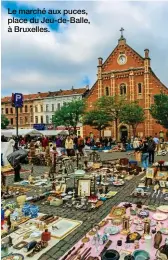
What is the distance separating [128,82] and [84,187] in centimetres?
3321

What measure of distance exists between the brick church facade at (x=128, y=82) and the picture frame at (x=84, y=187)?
30.3 m

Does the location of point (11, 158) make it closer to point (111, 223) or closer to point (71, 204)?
point (71, 204)

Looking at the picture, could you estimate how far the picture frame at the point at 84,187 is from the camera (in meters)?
8.54

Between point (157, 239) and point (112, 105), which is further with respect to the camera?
point (112, 105)

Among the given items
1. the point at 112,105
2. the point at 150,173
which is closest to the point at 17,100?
the point at 150,173

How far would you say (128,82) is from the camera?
39781 millimetres

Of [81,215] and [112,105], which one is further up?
[112,105]

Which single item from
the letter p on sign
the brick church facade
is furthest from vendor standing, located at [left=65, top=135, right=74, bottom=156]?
the brick church facade

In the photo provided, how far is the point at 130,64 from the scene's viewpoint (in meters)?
39.8

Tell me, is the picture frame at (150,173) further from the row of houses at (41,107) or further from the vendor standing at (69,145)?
the row of houses at (41,107)

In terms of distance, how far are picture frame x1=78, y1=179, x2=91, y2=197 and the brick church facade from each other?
30.3 m

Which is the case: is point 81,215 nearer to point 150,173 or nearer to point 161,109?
point 150,173

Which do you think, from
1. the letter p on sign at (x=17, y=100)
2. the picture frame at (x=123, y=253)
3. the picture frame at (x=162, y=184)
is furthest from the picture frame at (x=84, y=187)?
the letter p on sign at (x=17, y=100)

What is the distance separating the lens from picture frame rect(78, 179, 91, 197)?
8.54 meters
